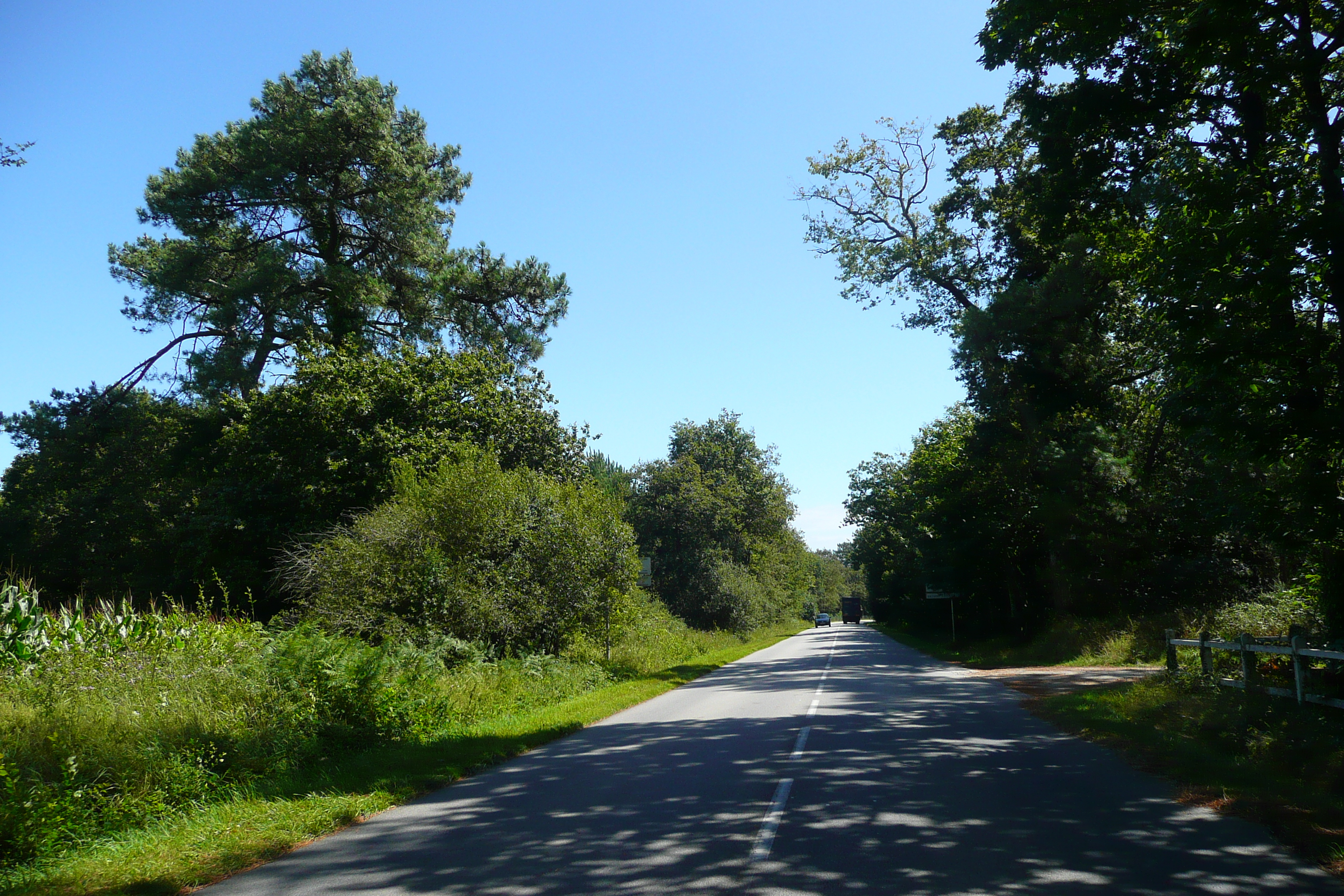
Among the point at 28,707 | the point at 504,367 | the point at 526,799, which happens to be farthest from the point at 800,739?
the point at 504,367

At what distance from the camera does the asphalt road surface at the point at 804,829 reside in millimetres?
5715

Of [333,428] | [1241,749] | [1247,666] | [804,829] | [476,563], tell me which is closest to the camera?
[804,829]

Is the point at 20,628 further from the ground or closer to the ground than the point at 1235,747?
further from the ground

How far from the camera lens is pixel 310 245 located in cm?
3225

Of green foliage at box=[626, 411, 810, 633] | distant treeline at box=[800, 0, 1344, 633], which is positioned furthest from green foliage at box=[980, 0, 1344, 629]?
green foliage at box=[626, 411, 810, 633]

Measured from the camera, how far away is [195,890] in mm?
6020

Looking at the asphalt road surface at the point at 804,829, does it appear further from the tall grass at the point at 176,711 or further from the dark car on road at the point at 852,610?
the dark car on road at the point at 852,610

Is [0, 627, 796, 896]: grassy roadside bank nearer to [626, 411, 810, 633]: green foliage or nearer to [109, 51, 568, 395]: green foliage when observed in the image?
[109, 51, 568, 395]: green foliage

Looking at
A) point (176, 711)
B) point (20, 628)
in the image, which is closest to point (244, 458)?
point (20, 628)

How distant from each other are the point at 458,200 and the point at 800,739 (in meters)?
30.3

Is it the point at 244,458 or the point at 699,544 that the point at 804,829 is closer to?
the point at 244,458

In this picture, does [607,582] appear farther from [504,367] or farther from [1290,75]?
[1290,75]

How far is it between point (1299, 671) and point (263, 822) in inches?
462

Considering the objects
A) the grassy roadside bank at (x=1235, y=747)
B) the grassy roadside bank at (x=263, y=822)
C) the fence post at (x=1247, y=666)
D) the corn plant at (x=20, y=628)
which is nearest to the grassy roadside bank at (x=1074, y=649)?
the grassy roadside bank at (x=1235, y=747)
